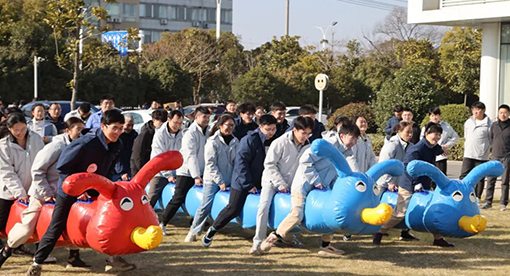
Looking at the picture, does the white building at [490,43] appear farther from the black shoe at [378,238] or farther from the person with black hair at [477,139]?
the black shoe at [378,238]

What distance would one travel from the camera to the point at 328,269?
730 centimetres

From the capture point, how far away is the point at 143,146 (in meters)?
9.58

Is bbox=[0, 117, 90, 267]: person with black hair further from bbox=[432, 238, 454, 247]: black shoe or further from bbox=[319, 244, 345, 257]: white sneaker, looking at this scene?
bbox=[432, 238, 454, 247]: black shoe

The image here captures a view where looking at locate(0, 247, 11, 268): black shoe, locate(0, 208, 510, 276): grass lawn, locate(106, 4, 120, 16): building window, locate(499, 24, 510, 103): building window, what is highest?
locate(106, 4, 120, 16): building window

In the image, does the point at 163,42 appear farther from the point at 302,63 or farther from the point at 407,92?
the point at 407,92

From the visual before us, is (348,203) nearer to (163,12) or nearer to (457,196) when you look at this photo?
(457,196)

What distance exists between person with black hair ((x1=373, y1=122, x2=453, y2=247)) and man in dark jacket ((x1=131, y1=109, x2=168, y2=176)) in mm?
3467

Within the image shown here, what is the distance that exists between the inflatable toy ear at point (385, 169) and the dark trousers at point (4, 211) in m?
4.00

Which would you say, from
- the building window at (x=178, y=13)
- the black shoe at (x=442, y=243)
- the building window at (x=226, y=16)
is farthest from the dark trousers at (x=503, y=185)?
the building window at (x=226, y=16)

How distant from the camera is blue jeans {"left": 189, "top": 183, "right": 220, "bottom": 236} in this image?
852 cm

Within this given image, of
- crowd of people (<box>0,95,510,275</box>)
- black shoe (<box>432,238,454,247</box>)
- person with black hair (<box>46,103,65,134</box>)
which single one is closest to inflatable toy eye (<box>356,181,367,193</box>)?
crowd of people (<box>0,95,510,275</box>)

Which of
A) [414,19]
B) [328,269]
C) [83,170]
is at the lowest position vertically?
[328,269]

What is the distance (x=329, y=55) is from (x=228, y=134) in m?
40.3

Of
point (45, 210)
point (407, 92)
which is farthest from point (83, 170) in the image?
point (407, 92)
